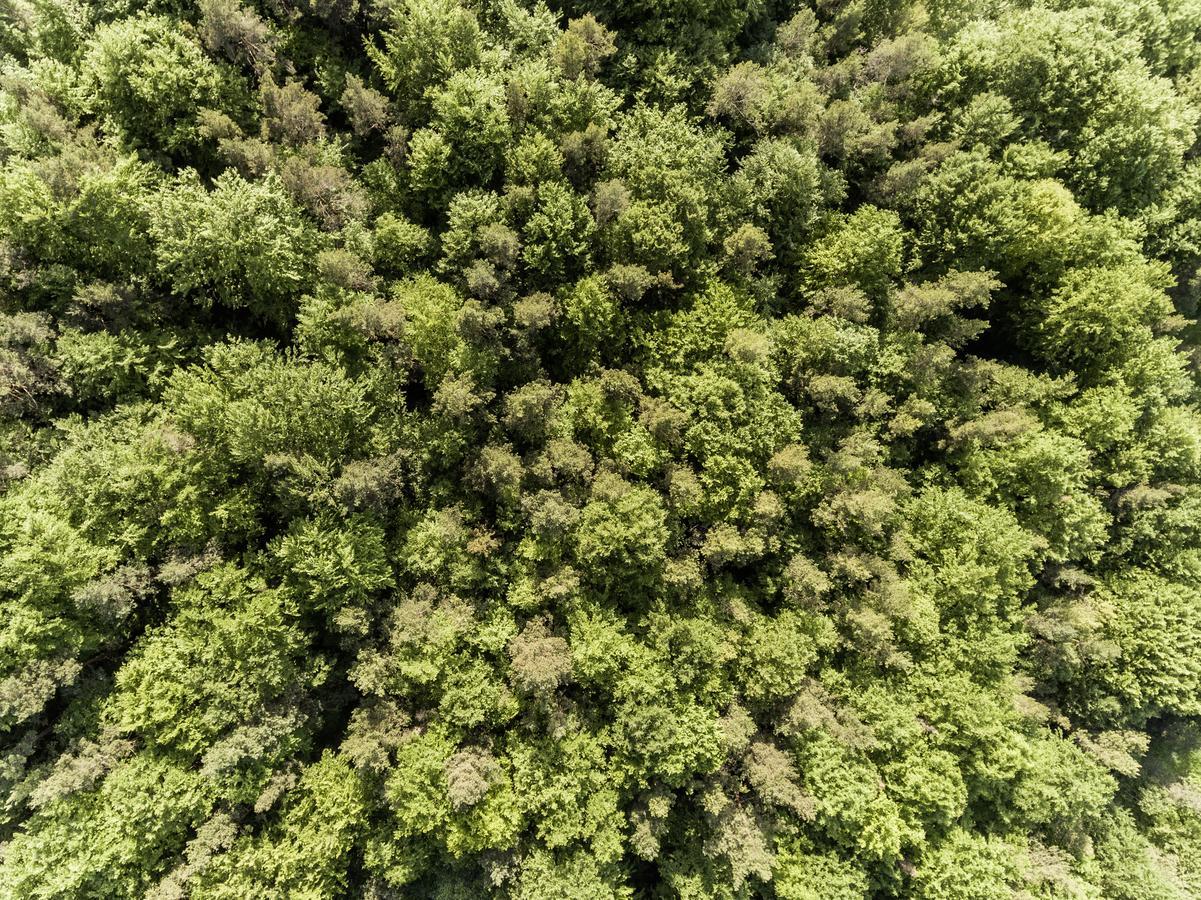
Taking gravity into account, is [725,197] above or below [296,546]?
above

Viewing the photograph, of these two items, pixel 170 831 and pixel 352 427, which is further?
pixel 352 427

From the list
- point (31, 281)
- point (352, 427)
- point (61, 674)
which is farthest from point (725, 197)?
point (61, 674)

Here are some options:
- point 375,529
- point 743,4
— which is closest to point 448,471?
point 375,529

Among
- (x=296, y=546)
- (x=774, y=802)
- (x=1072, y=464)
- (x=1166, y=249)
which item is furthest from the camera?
(x=1166, y=249)

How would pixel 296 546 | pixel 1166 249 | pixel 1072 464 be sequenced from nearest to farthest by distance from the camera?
pixel 296 546 < pixel 1072 464 < pixel 1166 249

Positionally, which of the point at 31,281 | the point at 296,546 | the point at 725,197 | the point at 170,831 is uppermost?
the point at 725,197

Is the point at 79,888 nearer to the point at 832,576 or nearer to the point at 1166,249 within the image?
the point at 832,576

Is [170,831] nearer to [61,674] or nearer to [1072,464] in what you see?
[61,674]
